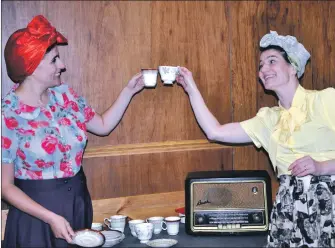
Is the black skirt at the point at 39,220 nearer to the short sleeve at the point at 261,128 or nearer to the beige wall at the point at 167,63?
the beige wall at the point at 167,63

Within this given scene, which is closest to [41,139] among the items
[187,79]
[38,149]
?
[38,149]

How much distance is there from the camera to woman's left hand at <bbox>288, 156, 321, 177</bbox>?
2.00m

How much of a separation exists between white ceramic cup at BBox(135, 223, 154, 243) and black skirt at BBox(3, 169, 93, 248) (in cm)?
29

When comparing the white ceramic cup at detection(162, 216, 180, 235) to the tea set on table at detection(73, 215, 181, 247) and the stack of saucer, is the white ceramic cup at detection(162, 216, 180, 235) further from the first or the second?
the stack of saucer

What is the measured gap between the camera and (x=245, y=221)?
7.09 ft

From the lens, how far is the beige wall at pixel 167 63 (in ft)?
7.95

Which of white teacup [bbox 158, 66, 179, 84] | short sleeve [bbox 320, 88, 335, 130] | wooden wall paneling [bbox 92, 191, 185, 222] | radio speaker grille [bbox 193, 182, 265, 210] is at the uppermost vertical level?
white teacup [bbox 158, 66, 179, 84]

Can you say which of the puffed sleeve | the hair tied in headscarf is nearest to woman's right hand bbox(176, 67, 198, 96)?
the hair tied in headscarf

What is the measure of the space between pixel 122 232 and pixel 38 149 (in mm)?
545

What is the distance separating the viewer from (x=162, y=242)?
2.07m

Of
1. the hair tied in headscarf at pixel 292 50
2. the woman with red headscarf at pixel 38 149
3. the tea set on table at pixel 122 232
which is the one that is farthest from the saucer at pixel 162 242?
the hair tied in headscarf at pixel 292 50

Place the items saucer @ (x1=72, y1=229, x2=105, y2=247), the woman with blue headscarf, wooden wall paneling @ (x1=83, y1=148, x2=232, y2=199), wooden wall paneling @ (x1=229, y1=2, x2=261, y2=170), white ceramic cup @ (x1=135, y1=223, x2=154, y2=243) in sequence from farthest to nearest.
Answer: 1. wooden wall paneling @ (x1=229, y1=2, x2=261, y2=170)
2. wooden wall paneling @ (x1=83, y1=148, x2=232, y2=199)
3. white ceramic cup @ (x1=135, y1=223, x2=154, y2=243)
4. the woman with blue headscarf
5. saucer @ (x1=72, y1=229, x2=105, y2=247)

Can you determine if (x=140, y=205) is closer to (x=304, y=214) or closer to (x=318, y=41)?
(x=304, y=214)

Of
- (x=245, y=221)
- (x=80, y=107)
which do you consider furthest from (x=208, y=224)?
(x=80, y=107)
